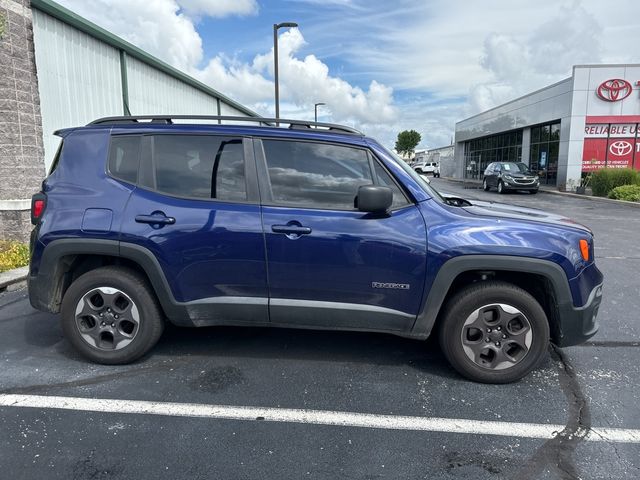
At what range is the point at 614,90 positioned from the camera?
2234 centimetres

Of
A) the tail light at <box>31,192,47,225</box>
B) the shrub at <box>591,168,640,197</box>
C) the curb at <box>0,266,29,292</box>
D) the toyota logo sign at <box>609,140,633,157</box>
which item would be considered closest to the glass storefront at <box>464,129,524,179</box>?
the toyota logo sign at <box>609,140,633,157</box>

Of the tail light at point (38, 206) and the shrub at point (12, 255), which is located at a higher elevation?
the tail light at point (38, 206)

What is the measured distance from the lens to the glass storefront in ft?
102

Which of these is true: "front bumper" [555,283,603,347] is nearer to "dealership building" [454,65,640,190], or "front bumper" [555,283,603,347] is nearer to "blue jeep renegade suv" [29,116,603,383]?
"blue jeep renegade suv" [29,116,603,383]

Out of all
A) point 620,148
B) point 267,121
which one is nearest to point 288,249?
point 267,121

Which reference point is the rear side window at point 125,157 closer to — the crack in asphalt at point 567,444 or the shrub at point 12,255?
the crack in asphalt at point 567,444

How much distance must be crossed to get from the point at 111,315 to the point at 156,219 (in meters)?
0.87

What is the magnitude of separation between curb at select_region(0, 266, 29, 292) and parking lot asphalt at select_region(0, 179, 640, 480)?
129cm

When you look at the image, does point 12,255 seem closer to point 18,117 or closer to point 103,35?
point 18,117

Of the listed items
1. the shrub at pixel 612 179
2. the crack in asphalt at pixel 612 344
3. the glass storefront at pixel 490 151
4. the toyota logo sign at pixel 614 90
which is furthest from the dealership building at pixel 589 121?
the crack in asphalt at pixel 612 344

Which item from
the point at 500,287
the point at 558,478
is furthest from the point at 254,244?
the point at 558,478

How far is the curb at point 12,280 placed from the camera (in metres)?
5.54

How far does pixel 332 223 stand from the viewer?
3250 mm

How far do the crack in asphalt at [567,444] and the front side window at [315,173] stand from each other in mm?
1935
